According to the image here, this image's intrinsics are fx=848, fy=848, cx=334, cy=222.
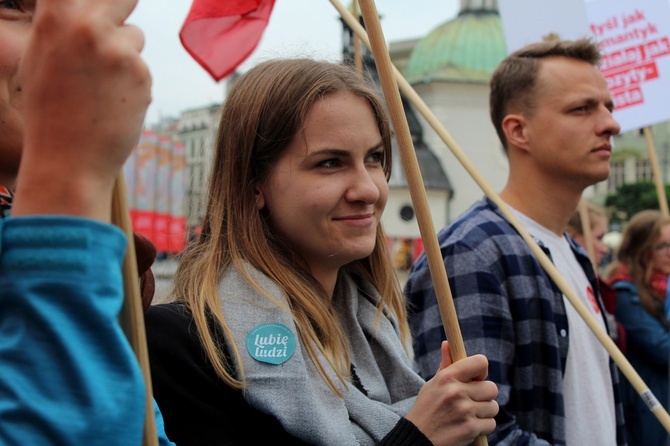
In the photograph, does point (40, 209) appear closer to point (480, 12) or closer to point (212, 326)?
point (212, 326)

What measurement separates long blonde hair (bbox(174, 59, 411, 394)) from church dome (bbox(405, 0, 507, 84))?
3385cm

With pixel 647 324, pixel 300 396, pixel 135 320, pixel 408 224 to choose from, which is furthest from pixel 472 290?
pixel 408 224

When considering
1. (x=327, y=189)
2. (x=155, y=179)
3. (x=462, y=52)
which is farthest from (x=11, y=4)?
(x=462, y=52)

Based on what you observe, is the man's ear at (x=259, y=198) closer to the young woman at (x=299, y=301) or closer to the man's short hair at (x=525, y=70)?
the young woman at (x=299, y=301)

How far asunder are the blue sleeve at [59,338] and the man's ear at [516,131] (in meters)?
2.16

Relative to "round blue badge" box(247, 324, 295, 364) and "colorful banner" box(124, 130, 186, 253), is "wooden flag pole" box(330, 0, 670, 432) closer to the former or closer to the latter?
"round blue badge" box(247, 324, 295, 364)

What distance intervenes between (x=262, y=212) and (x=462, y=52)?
36418 millimetres

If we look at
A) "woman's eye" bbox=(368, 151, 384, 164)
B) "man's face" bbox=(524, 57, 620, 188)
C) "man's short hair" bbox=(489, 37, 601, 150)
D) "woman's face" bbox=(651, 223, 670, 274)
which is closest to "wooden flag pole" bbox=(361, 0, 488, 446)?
"woman's eye" bbox=(368, 151, 384, 164)

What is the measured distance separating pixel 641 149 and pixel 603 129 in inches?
1899

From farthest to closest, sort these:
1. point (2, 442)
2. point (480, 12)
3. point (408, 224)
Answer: point (480, 12) < point (408, 224) < point (2, 442)

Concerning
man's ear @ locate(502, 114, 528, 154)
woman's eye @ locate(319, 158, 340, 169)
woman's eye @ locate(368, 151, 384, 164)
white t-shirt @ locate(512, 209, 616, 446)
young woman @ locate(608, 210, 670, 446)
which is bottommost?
young woman @ locate(608, 210, 670, 446)

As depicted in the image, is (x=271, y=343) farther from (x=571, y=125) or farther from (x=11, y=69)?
(x=571, y=125)

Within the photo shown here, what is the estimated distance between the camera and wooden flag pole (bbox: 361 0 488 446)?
1183mm

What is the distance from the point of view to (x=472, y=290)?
7.16 ft
